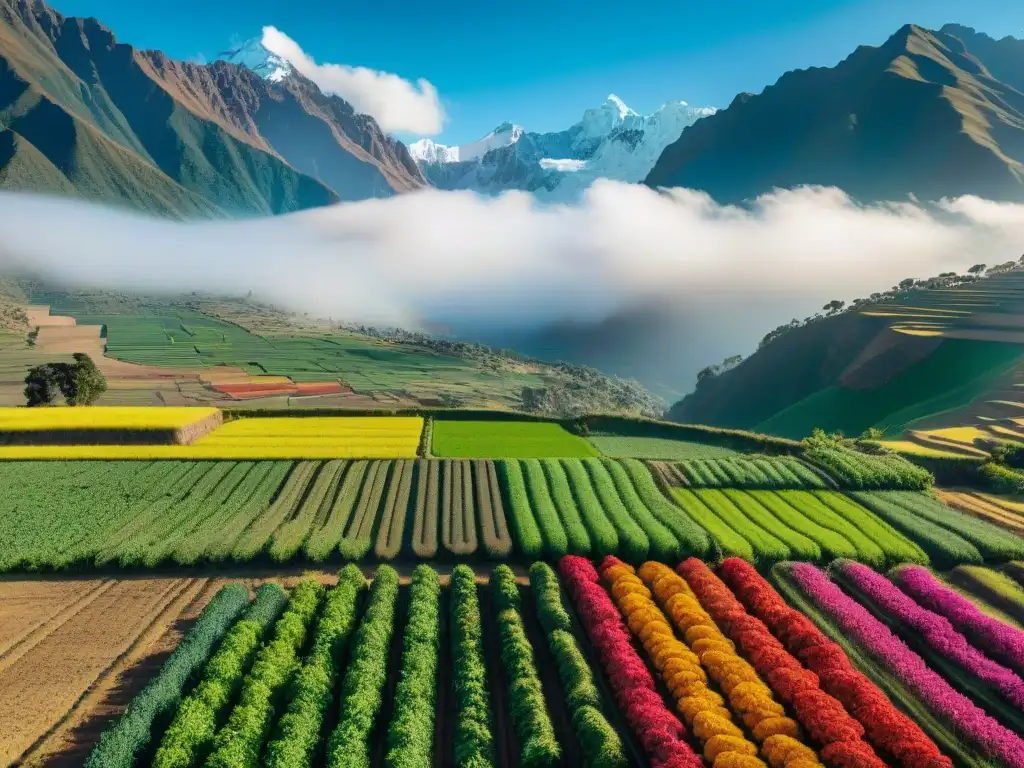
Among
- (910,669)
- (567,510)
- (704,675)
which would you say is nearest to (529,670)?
(704,675)

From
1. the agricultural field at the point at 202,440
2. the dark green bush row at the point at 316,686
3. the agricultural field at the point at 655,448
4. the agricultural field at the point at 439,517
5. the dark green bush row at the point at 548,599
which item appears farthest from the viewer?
the agricultural field at the point at 655,448

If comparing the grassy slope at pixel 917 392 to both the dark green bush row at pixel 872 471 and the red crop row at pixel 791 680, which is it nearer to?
the dark green bush row at pixel 872 471

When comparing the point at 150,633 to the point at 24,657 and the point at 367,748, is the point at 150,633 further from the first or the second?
the point at 367,748

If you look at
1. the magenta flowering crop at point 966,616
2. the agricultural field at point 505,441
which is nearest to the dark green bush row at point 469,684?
the magenta flowering crop at point 966,616

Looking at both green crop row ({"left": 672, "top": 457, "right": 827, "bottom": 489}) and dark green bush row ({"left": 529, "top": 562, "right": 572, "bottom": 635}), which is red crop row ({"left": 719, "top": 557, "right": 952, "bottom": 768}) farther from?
green crop row ({"left": 672, "top": 457, "right": 827, "bottom": 489})

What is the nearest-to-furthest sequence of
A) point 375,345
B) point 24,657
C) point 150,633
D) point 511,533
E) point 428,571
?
point 24,657 < point 150,633 < point 428,571 < point 511,533 < point 375,345

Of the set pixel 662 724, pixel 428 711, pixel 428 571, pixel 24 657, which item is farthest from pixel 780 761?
pixel 24 657
